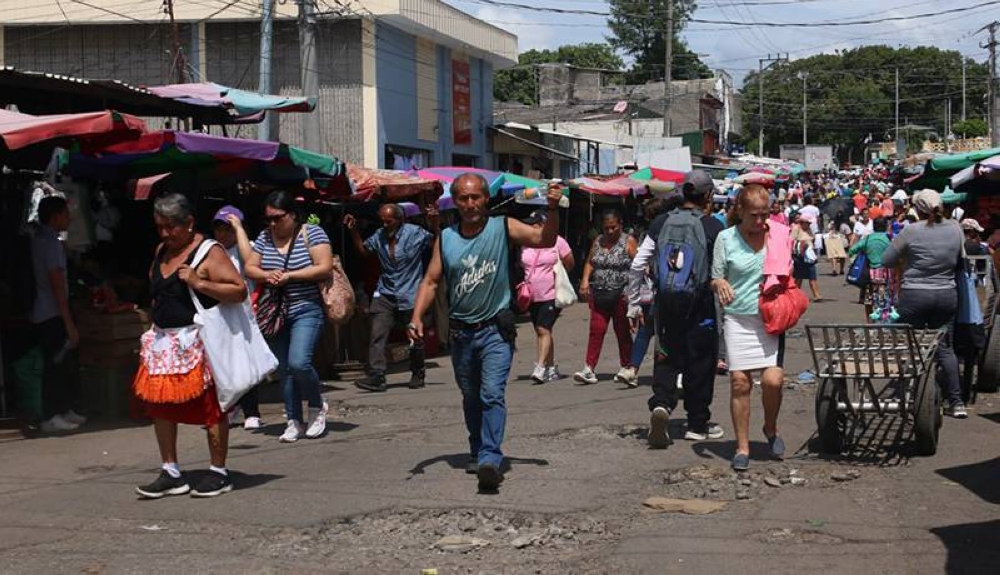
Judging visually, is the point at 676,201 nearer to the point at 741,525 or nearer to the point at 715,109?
the point at 741,525

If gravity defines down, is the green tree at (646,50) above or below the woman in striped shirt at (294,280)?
above

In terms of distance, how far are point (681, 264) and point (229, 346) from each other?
10.8 ft

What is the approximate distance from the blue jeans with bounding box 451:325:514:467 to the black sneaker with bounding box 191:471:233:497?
1518mm

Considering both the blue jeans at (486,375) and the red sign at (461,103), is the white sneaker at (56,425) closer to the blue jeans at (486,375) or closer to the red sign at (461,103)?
the blue jeans at (486,375)

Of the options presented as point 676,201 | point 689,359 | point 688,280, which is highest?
point 676,201

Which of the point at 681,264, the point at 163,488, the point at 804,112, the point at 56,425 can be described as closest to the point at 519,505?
the point at 163,488

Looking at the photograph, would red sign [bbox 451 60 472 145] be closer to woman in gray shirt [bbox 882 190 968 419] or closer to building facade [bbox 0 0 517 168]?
building facade [bbox 0 0 517 168]

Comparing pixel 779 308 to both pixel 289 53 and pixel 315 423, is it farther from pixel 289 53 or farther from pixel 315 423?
pixel 289 53

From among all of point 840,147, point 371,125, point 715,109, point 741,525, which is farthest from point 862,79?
point 741,525

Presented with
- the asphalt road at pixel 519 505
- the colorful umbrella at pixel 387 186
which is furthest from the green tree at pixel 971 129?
the asphalt road at pixel 519 505

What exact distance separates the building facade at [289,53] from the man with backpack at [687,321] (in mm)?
18965

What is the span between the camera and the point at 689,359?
8492mm

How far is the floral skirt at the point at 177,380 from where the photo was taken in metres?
6.70

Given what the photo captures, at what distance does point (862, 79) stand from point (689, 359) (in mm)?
103085
